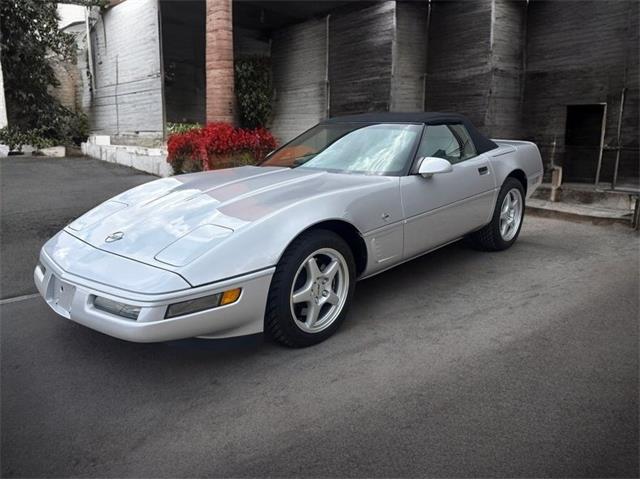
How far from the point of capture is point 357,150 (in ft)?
13.5

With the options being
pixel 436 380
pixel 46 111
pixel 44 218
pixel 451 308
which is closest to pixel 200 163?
pixel 44 218

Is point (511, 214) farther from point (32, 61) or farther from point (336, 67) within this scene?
point (32, 61)

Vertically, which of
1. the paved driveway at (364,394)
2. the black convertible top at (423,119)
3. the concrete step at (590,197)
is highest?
the black convertible top at (423,119)

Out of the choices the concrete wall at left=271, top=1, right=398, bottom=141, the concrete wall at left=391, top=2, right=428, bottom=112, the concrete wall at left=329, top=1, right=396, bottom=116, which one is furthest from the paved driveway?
the concrete wall at left=271, top=1, right=398, bottom=141

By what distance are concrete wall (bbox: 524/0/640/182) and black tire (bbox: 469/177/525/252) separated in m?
3.55

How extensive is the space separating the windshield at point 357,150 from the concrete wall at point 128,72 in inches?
305

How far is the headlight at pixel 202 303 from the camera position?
101 inches

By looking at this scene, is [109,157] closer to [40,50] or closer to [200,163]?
[40,50]

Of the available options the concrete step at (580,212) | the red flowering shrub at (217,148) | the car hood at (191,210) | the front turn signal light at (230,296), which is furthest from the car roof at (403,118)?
the red flowering shrub at (217,148)

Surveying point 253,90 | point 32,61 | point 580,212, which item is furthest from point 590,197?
point 32,61

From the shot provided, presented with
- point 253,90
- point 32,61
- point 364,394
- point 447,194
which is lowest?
point 364,394

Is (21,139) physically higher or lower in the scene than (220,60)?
lower

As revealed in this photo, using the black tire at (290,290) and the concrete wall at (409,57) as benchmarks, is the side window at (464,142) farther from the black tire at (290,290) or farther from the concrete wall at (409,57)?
the concrete wall at (409,57)

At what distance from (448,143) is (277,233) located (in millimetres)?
2205
